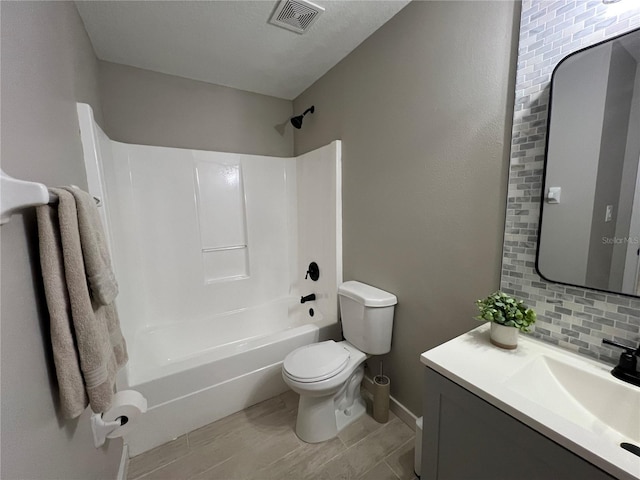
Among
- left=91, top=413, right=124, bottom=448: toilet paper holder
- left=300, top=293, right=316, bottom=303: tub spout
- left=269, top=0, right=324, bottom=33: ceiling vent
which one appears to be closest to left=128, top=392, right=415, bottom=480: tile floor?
left=91, top=413, right=124, bottom=448: toilet paper holder

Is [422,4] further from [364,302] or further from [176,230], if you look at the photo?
[176,230]

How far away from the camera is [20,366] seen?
561mm

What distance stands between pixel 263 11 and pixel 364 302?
5.62 ft

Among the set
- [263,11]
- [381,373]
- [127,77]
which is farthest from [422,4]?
[381,373]

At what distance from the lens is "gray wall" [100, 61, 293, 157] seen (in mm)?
1855

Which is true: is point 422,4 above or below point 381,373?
above

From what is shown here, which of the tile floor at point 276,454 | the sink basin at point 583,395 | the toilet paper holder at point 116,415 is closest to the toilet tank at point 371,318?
the tile floor at point 276,454

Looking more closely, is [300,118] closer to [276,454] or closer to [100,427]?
[100,427]

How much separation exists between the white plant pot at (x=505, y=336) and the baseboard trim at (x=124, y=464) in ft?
5.99

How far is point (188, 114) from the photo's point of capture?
6.86 feet

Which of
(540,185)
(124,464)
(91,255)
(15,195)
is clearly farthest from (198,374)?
(540,185)

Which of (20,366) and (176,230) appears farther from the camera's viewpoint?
(176,230)

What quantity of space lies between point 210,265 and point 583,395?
7.64 feet

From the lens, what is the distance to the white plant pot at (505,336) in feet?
3.00
